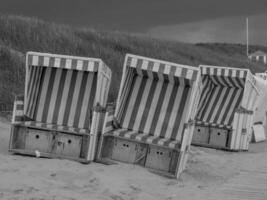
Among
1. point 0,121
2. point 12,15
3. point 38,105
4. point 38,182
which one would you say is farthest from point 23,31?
point 38,182

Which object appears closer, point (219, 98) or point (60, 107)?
point (60, 107)

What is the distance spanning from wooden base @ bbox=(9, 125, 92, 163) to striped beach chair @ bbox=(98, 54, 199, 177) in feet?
1.27

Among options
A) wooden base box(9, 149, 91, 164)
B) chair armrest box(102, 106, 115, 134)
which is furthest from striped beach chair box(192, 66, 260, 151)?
wooden base box(9, 149, 91, 164)

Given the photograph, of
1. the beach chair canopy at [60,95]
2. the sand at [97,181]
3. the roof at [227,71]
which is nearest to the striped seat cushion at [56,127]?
the beach chair canopy at [60,95]

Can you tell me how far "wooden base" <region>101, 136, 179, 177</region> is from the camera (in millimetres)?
8766

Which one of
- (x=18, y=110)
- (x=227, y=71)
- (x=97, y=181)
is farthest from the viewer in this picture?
(x=227, y=71)

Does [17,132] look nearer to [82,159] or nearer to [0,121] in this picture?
[82,159]

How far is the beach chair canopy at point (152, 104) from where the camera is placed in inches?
378

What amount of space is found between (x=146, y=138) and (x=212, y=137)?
523 cm

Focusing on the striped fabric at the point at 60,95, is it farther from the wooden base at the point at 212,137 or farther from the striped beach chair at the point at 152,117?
the wooden base at the point at 212,137

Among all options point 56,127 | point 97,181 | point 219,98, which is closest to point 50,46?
point 219,98

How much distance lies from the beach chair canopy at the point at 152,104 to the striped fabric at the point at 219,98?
419cm

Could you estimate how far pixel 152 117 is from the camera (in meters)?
9.85

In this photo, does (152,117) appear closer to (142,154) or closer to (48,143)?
(142,154)
